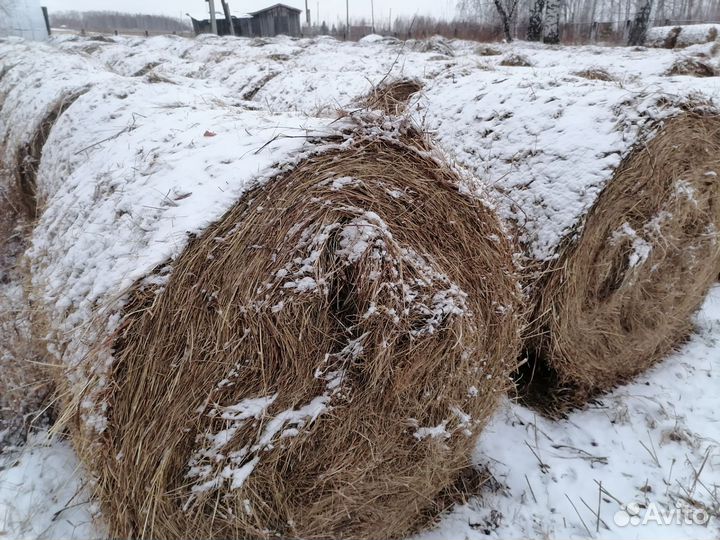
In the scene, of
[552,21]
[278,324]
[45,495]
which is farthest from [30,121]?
[552,21]

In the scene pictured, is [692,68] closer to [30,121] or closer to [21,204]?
[30,121]

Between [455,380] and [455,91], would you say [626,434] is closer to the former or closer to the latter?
[455,380]

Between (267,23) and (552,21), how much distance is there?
22.3 metres

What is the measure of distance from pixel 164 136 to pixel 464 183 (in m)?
1.45

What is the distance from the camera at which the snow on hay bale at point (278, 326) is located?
1464mm

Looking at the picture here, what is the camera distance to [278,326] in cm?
165

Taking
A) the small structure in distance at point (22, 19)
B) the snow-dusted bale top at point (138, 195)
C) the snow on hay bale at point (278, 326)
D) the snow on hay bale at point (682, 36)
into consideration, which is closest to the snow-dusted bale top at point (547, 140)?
the snow on hay bale at point (278, 326)

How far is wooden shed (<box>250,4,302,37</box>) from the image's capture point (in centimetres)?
3081

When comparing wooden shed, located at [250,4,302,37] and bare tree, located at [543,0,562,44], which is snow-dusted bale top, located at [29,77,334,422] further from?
wooden shed, located at [250,4,302,37]

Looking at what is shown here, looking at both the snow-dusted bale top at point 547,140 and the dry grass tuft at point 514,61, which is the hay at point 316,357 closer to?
the snow-dusted bale top at point 547,140

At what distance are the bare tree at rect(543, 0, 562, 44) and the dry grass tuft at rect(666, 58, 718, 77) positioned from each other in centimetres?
1165

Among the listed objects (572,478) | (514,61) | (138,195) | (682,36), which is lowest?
(572,478)

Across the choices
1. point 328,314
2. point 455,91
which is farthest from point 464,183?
point 455,91

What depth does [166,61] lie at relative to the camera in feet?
31.8
